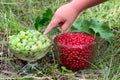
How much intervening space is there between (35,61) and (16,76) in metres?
0.11

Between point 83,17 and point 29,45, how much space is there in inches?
23.7

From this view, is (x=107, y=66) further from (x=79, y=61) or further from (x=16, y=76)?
(x=16, y=76)

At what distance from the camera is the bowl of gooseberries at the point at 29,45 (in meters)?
1.39

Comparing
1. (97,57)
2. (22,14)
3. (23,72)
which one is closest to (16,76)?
(23,72)

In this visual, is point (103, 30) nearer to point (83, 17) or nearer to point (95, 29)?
point (95, 29)

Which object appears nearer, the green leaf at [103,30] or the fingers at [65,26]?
the fingers at [65,26]

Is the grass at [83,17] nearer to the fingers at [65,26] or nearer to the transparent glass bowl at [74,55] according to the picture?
the transparent glass bowl at [74,55]

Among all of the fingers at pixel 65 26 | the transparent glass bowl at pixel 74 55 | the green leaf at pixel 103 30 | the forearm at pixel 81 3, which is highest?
the forearm at pixel 81 3

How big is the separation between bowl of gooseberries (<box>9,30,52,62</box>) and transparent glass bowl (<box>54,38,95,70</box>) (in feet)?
0.20

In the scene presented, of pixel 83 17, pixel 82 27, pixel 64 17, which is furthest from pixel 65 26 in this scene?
pixel 83 17

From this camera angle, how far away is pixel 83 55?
4.74ft

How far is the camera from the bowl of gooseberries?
1.39 m

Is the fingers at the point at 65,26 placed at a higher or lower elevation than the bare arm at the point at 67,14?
lower

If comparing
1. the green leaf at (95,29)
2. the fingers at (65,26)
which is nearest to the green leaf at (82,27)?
the green leaf at (95,29)
